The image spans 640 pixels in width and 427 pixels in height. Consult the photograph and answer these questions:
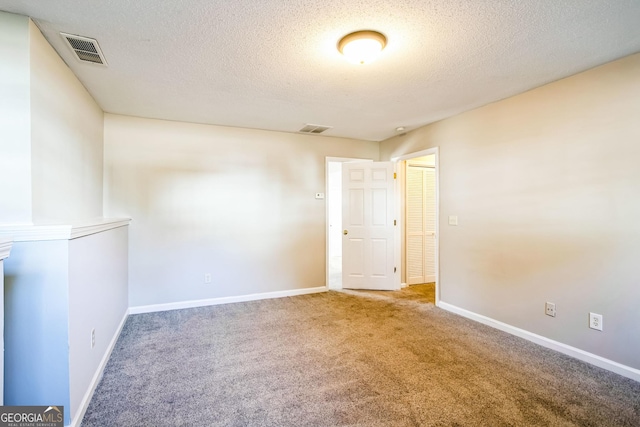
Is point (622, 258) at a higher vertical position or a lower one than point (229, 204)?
lower

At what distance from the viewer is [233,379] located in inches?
85.6

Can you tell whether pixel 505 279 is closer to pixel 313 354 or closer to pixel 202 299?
pixel 313 354

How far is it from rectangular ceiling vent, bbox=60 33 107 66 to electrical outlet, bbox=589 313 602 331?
424 cm

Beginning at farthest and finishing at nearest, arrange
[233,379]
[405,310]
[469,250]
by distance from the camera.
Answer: [405,310]
[469,250]
[233,379]

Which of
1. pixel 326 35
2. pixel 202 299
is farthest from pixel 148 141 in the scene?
pixel 326 35

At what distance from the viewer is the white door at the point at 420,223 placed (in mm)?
4816

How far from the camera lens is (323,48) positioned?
208 centimetres

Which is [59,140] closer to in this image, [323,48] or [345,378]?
[323,48]

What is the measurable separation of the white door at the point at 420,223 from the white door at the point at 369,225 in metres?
0.41

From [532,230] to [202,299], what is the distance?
3833 mm

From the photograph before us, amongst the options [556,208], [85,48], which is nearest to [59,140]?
[85,48]

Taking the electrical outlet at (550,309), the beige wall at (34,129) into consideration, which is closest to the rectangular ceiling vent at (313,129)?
the beige wall at (34,129)

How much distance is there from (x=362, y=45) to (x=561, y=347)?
9.77 feet

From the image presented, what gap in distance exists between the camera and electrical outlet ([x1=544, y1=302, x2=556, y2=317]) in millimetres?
2604
